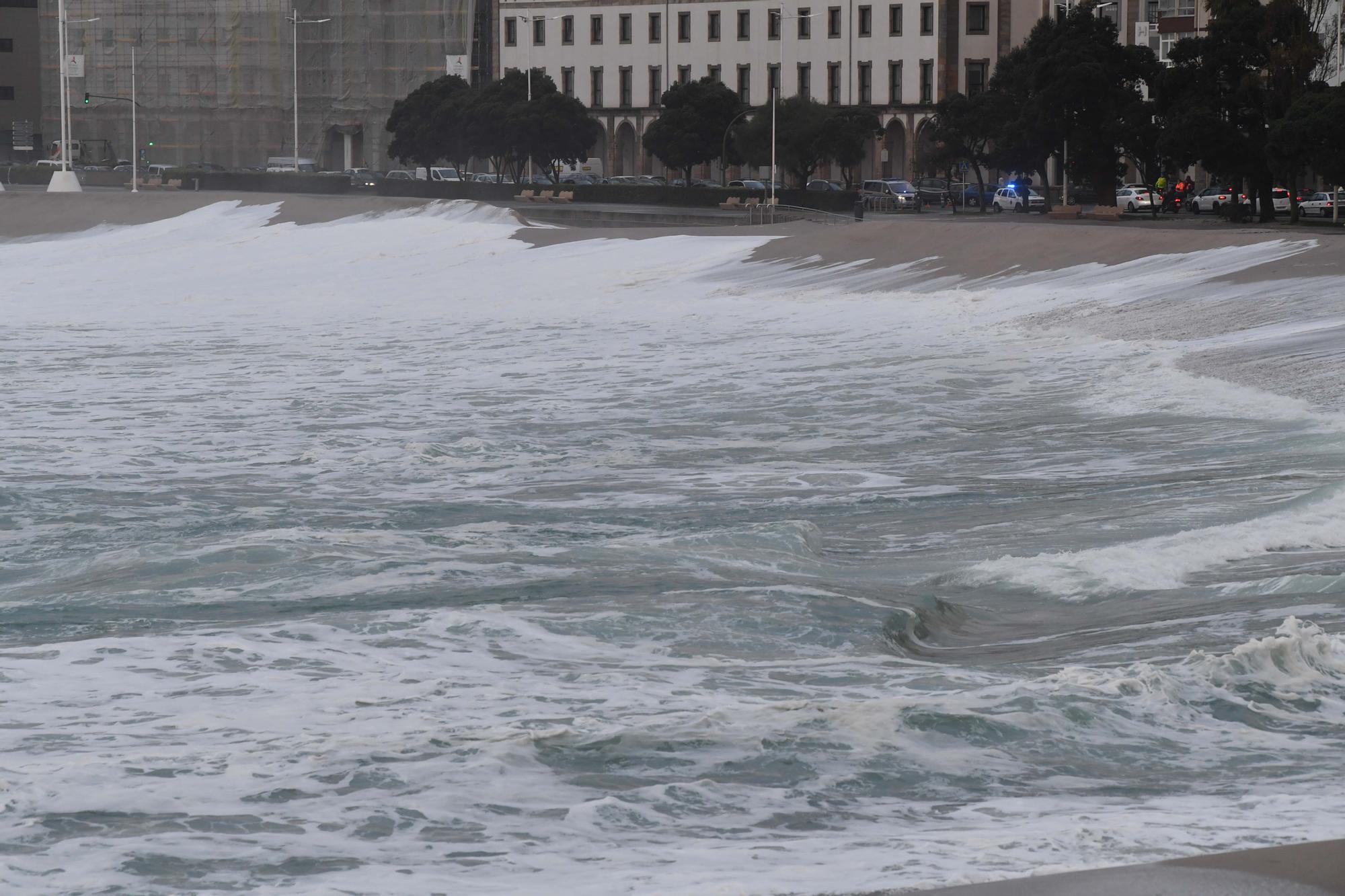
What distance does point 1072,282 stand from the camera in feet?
91.8

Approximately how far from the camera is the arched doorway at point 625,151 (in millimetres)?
97188

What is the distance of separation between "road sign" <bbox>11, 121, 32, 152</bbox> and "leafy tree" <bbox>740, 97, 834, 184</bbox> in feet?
152

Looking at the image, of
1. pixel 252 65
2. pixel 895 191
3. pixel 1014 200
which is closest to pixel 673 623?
pixel 1014 200

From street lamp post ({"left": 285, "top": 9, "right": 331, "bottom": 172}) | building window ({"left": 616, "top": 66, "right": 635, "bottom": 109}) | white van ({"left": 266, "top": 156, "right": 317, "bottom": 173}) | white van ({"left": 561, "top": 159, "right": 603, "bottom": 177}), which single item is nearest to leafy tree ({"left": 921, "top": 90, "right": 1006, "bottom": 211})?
street lamp post ({"left": 285, "top": 9, "right": 331, "bottom": 172})

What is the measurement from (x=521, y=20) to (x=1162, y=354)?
78391 millimetres

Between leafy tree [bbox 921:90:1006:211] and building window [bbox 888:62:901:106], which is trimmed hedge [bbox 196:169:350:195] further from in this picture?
building window [bbox 888:62:901:106]

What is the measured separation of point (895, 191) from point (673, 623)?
6305 centimetres

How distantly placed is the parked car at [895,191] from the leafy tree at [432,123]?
16.0 m

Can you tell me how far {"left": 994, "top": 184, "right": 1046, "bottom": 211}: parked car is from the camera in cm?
6556

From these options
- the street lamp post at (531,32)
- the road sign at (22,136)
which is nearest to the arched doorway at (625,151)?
the street lamp post at (531,32)

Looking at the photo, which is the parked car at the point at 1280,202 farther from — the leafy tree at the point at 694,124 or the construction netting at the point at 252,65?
the construction netting at the point at 252,65

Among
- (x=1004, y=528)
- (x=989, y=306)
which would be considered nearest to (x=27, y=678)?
(x=1004, y=528)

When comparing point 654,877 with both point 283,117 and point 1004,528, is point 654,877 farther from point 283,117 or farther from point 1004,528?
point 283,117

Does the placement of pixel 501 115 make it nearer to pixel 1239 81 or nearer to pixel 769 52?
pixel 769 52
